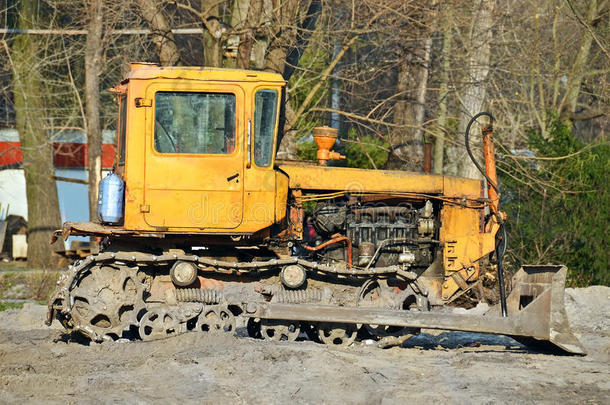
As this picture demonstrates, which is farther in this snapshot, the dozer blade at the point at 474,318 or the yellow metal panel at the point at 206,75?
the yellow metal panel at the point at 206,75

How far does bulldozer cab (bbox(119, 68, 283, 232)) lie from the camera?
371 inches

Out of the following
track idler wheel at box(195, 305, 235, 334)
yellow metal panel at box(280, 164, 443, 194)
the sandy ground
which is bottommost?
the sandy ground

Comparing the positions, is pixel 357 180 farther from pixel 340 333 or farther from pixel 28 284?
pixel 28 284

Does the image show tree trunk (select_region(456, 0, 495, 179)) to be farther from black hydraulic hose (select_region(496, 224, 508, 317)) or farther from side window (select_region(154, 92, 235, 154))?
side window (select_region(154, 92, 235, 154))

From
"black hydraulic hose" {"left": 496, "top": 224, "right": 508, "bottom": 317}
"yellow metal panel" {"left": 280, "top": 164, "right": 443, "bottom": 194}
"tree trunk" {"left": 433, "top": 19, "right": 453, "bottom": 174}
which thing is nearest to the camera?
"black hydraulic hose" {"left": 496, "top": 224, "right": 508, "bottom": 317}

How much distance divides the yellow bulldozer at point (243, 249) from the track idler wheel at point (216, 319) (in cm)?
1

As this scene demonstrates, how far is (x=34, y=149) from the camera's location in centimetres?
1986

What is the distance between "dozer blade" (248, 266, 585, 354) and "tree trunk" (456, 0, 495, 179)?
24.5 ft

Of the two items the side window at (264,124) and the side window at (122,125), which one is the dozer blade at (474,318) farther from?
the side window at (122,125)

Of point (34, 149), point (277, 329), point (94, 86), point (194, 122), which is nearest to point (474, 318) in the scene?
point (277, 329)

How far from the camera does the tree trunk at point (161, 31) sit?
15664 mm

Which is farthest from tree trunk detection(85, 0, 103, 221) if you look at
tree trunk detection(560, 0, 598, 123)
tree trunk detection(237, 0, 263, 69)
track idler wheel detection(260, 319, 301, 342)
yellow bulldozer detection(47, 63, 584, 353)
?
tree trunk detection(560, 0, 598, 123)

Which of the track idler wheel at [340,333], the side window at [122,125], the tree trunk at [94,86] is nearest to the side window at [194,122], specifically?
the side window at [122,125]

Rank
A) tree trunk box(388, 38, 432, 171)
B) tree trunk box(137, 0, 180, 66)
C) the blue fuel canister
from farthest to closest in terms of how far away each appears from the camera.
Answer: tree trunk box(388, 38, 432, 171)
tree trunk box(137, 0, 180, 66)
the blue fuel canister
